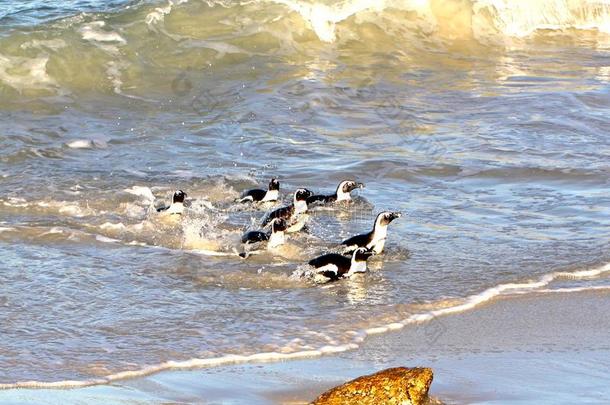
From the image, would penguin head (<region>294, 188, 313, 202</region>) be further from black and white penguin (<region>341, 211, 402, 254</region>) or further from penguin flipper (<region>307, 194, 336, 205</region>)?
black and white penguin (<region>341, 211, 402, 254</region>)

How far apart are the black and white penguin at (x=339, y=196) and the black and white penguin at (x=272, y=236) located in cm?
118

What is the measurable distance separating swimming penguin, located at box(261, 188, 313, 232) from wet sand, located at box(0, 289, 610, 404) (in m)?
2.58

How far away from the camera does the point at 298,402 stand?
6.20 metres

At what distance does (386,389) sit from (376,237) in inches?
157

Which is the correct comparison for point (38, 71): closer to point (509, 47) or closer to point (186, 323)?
point (509, 47)

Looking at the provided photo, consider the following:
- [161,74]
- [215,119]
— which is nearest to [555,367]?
[215,119]

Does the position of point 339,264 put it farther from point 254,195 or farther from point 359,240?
point 254,195

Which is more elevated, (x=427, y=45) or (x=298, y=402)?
(x=427, y=45)

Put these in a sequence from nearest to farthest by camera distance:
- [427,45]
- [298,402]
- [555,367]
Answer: [298,402] → [555,367] → [427,45]

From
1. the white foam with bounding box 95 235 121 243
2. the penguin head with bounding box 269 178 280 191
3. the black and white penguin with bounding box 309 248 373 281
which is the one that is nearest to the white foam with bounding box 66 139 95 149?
the penguin head with bounding box 269 178 280 191

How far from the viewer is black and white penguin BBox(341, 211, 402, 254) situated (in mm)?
9414

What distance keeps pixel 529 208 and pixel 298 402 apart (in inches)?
197

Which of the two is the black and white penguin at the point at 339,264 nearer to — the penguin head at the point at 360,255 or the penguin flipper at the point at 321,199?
the penguin head at the point at 360,255

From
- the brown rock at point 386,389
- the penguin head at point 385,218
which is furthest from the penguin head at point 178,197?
the brown rock at point 386,389
